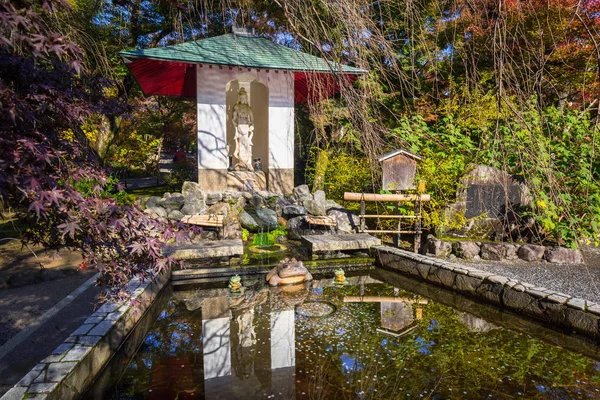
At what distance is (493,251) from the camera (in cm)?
716

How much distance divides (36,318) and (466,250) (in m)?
6.46

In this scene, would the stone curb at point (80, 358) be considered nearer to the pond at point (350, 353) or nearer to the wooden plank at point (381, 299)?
the pond at point (350, 353)

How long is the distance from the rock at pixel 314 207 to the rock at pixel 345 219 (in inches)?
6.8

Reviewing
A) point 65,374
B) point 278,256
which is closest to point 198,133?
Result: point 278,256

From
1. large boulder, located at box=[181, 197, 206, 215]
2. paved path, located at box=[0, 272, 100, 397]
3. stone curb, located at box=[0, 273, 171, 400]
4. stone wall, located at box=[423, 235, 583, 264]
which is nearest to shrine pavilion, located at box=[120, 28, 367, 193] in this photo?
large boulder, located at box=[181, 197, 206, 215]

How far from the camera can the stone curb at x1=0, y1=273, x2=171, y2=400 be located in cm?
263

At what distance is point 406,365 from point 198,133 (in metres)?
7.44

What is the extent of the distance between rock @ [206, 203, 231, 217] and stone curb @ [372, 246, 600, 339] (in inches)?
141

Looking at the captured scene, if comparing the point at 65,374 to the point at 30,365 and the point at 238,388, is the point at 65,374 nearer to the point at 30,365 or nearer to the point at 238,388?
the point at 30,365

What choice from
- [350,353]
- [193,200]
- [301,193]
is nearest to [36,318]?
[350,353]

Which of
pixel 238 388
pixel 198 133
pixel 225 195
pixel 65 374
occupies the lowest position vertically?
pixel 238 388

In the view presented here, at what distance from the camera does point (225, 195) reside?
9430mm

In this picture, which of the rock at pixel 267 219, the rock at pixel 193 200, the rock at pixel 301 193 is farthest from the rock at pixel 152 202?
the rock at pixel 301 193

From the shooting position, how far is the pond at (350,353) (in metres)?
3.27
